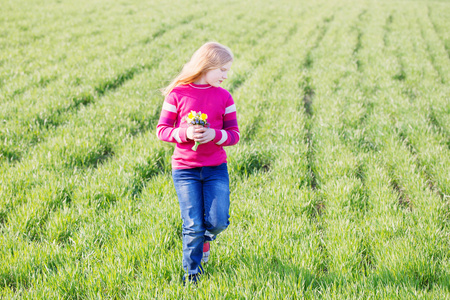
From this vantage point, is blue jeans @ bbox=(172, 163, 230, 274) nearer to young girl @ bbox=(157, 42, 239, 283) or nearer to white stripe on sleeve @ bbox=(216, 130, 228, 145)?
young girl @ bbox=(157, 42, 239, 283)

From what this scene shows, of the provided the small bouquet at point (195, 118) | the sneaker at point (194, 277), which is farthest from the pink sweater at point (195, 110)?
the sneaker at point (194, 277)

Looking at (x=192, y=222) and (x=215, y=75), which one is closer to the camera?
(x=192, y=222)

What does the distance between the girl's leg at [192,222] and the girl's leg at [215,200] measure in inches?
2.3

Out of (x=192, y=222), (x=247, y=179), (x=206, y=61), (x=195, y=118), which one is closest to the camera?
(x=195, y=118)

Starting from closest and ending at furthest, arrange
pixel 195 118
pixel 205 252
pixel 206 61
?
Result: pixel 195 118 → pixel 206 61 → pixel 205 252

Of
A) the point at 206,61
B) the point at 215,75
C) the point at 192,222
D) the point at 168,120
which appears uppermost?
the point at 206,61

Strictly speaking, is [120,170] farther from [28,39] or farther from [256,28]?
[256,28]

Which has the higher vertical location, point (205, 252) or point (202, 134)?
point (202, 134)

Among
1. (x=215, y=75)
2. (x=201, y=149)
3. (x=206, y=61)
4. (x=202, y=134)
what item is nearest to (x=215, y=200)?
(x=201, y=149)

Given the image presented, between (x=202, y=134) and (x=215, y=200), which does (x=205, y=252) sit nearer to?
(x=215, y=200)

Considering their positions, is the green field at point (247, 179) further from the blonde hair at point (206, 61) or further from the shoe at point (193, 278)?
the blonde hair at point (206, 61)

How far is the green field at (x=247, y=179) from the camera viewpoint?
248 centimetres

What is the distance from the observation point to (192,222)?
2.47 meters

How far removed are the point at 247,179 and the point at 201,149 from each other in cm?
144
